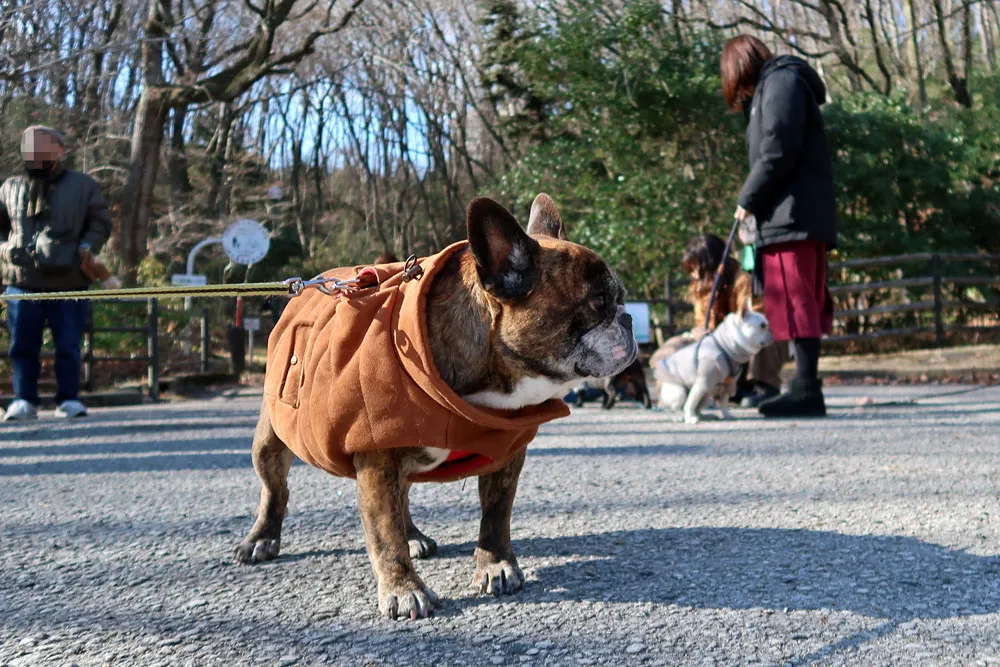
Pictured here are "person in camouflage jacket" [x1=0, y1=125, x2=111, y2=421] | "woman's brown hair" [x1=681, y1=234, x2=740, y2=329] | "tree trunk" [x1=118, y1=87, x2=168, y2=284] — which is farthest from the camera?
"tree trunk" [x1=118, y1=87, x2=168, y2=284]

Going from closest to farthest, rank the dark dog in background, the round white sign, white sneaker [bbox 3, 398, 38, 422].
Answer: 1. white sneaker [bbox 3, 398, 38, 422]
2. the dark dog in background
3. the round white sign

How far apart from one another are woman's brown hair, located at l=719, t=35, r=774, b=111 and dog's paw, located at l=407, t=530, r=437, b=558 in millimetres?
4423

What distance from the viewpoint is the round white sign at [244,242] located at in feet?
50.7

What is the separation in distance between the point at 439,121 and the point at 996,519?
78.9 feet

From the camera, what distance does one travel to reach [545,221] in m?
2.66

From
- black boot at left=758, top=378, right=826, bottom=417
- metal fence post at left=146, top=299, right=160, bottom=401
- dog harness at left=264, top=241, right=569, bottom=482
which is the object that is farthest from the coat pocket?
metal fence post at left=146, top=299, right=160, bottom=401

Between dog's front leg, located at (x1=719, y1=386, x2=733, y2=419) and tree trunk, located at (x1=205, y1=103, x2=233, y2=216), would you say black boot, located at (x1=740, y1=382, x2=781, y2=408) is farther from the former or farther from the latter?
tree trunk, located at (x1=205, y1=103, x2=233, y2=216)

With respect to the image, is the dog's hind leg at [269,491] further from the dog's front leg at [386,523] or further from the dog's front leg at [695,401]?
the dog's front leg at [695,401]

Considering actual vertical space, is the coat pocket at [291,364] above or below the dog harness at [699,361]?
above

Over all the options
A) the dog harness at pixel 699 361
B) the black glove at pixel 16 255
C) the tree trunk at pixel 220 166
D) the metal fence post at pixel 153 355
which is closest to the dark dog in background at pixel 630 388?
the dog harness at pixel 699 361

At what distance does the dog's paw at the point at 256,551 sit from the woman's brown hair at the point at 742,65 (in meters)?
4.67

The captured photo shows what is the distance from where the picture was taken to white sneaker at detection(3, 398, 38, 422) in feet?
22.8

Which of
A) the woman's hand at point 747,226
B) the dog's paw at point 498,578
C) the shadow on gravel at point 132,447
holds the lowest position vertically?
Result: the shadow on gravel at point 132,447

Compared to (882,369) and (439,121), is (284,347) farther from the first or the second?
(439,121)
